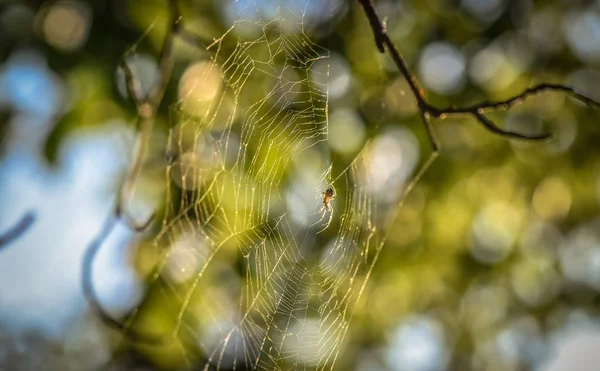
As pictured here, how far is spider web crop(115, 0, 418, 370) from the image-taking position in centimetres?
308

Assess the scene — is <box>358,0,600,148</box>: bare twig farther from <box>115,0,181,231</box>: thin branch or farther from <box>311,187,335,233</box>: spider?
<box>311,187,335,233</box>: spider

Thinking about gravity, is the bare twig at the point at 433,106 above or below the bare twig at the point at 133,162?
above

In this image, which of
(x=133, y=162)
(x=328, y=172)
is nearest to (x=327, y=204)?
(x=328, y=172)

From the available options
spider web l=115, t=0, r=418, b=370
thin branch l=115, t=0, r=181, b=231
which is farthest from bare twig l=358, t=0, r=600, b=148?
spider web l=115, t=0, r=418, b=370

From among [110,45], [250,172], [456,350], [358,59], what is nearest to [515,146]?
[358,59]

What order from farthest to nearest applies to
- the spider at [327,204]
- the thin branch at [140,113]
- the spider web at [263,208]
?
the spider at [327,204], the spider web at [263,208], the thin branch at [140,113]

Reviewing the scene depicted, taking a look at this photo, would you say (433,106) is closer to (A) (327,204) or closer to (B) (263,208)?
(B) (263,208)

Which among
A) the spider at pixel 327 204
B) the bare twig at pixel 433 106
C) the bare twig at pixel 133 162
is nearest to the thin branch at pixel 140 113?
the bare twig at pixel 133 162

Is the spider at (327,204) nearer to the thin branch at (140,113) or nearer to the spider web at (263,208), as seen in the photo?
the spider web at (263,208)

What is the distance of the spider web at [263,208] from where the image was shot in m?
Result: 3.08

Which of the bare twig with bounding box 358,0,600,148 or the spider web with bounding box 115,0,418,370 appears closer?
the bare twig with bounding box 358,0,600,148

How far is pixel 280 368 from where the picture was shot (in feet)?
10.8

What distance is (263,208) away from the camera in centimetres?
325

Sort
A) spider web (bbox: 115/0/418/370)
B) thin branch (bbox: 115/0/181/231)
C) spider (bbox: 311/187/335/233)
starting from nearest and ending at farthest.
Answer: thin branch (bbox: 115/0/181/231) → spider web (bbox: 115/0/418/370) → spider (bbox: 311/187/335/233)
